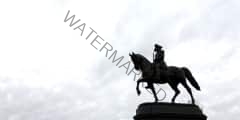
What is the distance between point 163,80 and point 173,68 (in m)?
0.77

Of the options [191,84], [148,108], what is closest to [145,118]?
[148,108]

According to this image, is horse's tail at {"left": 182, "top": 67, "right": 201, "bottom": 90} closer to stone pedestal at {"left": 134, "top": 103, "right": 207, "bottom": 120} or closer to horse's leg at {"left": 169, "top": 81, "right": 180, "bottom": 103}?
horse's leg at {"left": 169, "top": 81, "right": 180, "bottom": 103}

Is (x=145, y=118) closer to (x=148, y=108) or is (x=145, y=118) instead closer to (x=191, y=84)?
(x=148, y=108)

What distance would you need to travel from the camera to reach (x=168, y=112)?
40.8m

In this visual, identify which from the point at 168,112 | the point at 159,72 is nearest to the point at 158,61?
the point at 159,72

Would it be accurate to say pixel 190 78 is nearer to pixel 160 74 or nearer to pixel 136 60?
pixel 160 74

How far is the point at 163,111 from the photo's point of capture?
40750 millimetres

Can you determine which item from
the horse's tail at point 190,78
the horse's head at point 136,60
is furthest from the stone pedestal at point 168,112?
the horse's head at point 136,60

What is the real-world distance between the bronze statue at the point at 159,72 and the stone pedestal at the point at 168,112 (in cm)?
69

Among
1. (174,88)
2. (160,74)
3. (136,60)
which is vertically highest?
(136,60)

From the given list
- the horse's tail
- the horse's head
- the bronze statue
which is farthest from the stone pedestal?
the horse's head

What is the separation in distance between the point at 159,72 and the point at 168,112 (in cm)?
200

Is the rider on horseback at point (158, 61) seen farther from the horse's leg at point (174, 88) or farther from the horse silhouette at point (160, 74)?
the horse's leg at point (174, 88)

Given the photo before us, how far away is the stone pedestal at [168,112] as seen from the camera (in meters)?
40.7
